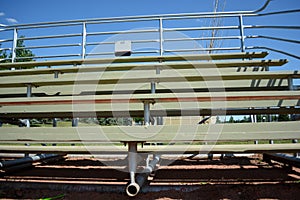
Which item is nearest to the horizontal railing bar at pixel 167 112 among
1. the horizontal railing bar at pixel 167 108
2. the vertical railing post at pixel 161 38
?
the horizontal railing bar at pixel 167 108

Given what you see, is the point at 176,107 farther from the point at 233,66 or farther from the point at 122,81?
the point at 233,66

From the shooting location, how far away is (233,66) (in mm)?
2682

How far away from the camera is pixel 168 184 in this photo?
1.60 meters

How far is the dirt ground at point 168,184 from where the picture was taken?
147cm

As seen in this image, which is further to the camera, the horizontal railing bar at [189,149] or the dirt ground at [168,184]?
the dirt ground at [168,184]

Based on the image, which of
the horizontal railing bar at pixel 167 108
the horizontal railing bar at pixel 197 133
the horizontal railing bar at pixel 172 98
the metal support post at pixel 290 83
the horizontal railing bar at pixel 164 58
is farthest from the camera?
the horizontal railing bar at pixel 164 58

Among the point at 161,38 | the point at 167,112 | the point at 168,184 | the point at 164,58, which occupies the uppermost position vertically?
the point at 161,38

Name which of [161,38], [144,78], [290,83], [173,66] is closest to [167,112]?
[144,78]

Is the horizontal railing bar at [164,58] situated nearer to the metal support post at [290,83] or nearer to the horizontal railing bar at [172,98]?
the metal support post at [290,83]

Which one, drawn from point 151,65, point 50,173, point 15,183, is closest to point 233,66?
point 151,65

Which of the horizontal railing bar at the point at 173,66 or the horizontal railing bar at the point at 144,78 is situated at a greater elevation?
the horizontal railing bar at the point at 173,66

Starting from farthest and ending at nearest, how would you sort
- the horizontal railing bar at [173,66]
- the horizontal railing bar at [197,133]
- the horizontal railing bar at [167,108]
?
the horizontal railing bar at [173,66], the horizontal railing bar at [167,108], the horizontal railing bar at [197,133]

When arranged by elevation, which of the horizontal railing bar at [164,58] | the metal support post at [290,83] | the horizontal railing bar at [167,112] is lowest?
the horizontal railing bar at [167,112]

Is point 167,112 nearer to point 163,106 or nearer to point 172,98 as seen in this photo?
point 163,106
